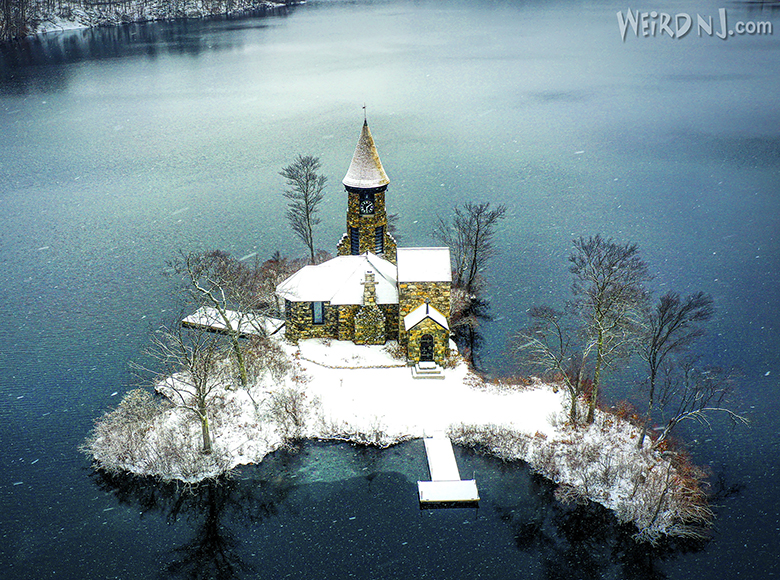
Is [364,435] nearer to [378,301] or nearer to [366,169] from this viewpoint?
[378,301]

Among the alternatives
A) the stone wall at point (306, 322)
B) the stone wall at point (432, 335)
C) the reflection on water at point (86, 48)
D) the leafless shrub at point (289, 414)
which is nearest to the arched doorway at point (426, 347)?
the stone wall at point (432, 335)

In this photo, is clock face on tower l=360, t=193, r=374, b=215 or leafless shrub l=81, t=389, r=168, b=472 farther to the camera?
clock face on tower l=360, t=193, r=374, b=215

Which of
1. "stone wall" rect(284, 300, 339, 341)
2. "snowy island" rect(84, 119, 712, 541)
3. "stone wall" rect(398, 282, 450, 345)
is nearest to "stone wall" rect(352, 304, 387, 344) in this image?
"snowy island" rect(84, 119, 712, 541)

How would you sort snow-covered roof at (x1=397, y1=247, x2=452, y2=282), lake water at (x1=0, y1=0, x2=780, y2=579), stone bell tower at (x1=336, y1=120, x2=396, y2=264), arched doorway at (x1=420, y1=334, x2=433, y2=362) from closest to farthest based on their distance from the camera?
lake water at (x1=0, y1=0, x2=780, y2=579) → arched doorway at (x1=420, y1=334, x2=433, y2=362) → snow-covered roof at (x1=397, y1=247, x2=452, y2=282) → stone bell tower at (x1=336, y1=120, x2=396, y2=264)

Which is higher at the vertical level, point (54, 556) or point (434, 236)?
point (434, 236)

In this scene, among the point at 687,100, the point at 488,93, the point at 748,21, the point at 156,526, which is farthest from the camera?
the point at 748,21

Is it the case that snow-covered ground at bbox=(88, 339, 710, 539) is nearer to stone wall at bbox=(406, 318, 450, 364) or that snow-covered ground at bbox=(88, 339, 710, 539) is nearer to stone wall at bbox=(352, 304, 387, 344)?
stone wall at bbox=(406, 318, 450, 364)

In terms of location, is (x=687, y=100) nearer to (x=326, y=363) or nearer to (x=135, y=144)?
(x=135, y=144)

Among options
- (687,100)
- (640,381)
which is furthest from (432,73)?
(640,381)
